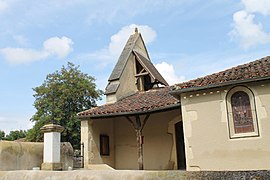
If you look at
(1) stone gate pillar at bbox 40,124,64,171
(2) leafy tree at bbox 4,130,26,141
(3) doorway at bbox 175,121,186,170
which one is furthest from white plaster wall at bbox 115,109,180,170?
(2) leafy tree at bbox 4,130,26,141

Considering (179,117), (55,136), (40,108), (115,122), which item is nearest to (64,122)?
(40,108)

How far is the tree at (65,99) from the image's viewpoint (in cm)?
2225

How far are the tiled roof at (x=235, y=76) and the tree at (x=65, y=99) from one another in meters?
14.1

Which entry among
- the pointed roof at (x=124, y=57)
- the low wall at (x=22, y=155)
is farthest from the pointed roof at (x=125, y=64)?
the low wall at (x=22, y=155)

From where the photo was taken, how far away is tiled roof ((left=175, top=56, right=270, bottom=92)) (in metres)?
8.46

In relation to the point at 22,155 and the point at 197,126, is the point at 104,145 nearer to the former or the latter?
the point at 22,155

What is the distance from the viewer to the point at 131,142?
14.5 m

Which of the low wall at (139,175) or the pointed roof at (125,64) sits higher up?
the pointed roof at (125,64)

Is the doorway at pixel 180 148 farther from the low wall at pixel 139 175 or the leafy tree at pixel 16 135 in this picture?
the leafy tree at pixel 16 135

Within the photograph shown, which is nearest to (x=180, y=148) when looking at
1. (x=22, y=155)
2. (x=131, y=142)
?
(x=131, y=142)

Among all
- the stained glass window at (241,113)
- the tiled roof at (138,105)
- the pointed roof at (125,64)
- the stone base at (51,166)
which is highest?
the pointed roof at (125,64)

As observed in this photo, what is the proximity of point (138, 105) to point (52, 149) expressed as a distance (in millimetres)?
5000

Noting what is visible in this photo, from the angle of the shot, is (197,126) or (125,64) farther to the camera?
(125,64)

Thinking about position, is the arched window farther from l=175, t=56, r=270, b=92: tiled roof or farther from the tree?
the tree
